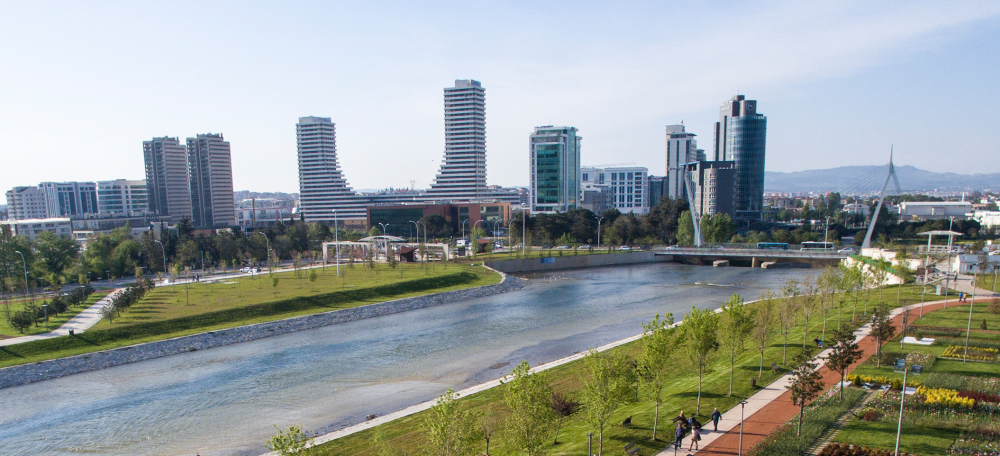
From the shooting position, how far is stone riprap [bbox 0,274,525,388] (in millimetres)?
29344

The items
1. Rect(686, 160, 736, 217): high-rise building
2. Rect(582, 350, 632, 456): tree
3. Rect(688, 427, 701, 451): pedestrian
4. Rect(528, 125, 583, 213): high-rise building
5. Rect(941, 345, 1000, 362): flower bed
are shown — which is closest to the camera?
Rect(582, 350, 632, 456): tree

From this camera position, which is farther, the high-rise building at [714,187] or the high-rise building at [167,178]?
the high-rise building at [167,178]

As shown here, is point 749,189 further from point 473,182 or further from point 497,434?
point 497,434

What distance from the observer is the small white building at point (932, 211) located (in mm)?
131875

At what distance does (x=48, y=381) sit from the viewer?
1141 inches

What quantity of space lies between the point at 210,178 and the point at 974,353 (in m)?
176

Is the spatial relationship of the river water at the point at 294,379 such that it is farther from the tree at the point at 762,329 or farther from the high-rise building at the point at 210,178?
the high-rise building at the point at 210,178

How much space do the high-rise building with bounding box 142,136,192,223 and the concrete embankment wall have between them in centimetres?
12568

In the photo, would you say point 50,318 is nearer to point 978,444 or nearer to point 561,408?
point 561,408

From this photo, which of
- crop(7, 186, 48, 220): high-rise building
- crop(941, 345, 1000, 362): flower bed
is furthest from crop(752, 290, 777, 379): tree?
crop(7, 186, 48, 220): high-rise building

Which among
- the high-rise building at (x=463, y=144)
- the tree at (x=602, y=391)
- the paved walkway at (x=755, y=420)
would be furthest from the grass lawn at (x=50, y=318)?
the high-rise building at (x=463, y=144)

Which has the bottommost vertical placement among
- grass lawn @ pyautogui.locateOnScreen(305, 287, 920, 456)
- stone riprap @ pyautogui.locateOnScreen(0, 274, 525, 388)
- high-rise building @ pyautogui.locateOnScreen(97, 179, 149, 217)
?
stone riprap @ pyautogui.locateOnScreen(0, 274, 525, 388)

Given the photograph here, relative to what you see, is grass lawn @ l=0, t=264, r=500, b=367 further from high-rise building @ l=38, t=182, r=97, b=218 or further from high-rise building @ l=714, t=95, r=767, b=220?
high-rise building @ l=38, t=182, r=97, b=218

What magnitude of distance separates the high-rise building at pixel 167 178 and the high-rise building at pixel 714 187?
143 m
